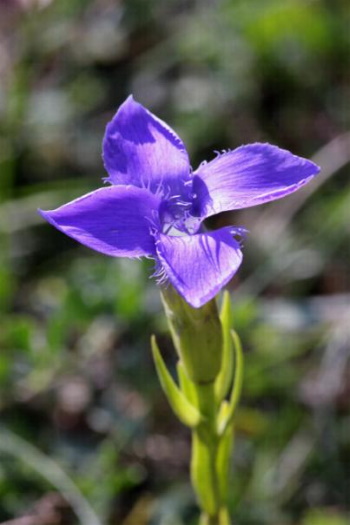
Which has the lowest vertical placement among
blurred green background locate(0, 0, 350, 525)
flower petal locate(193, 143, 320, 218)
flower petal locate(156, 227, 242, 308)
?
blurred green background locate(0, 0, 350, 525)

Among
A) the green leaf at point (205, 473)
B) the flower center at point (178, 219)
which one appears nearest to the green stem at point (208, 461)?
the green leaf at point (205, 473)

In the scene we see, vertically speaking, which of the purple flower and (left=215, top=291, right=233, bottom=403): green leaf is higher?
the purple flower

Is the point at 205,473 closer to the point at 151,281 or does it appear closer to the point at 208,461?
the point at 208,461

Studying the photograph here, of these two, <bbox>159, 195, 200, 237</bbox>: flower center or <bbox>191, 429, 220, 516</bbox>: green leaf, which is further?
<bbox>191, 429, 220, 516</bbox>: green leaf

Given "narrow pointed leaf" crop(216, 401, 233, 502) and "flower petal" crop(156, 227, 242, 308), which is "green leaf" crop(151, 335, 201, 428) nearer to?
"narrow pointed leaf" crop(216, 401, 233, 502)

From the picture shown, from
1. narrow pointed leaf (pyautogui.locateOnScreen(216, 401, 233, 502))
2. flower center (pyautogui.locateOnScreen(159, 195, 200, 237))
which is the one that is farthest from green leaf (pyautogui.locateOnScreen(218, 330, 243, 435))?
flower center (pyautogui.locateOnScreen(159, 195, 200, 237))

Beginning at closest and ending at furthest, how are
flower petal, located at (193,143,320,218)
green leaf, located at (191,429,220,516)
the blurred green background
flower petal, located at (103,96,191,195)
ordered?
flower petal, located at (193,143,320,218) < flower petal, located at (103,96,191,195) < green leaf, located at (191,429,220,516) < the blurred green background

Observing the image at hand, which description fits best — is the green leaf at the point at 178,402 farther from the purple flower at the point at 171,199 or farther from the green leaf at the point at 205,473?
the purple flower at the point at 171,199

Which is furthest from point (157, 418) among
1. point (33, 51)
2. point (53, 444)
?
point (33, 51)
